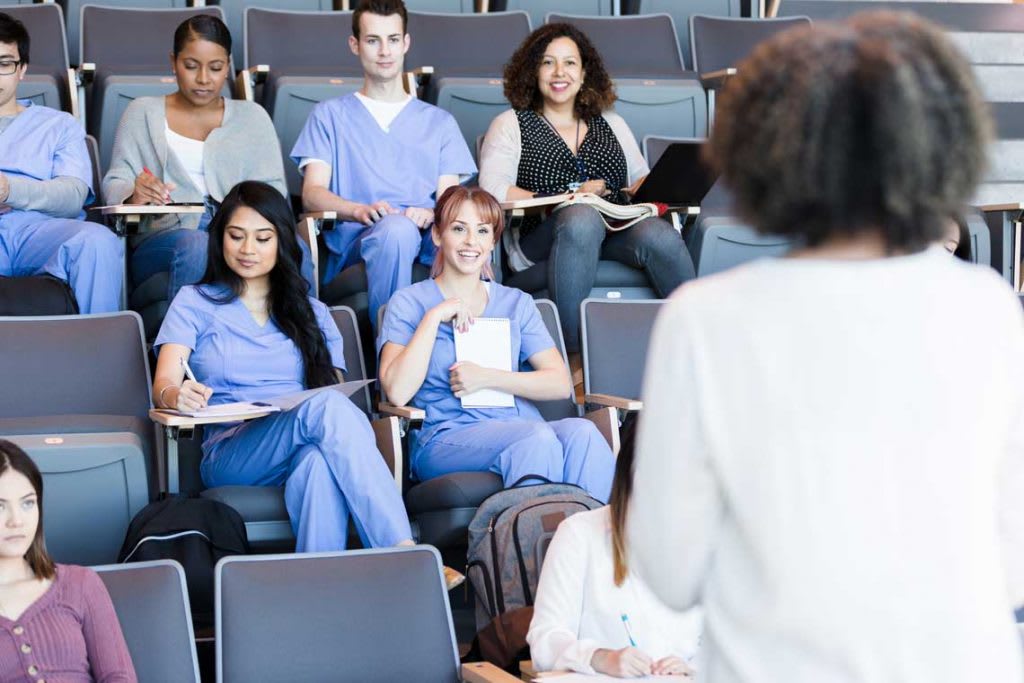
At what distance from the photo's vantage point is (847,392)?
960 millimetres

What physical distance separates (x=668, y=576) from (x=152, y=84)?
146 inches

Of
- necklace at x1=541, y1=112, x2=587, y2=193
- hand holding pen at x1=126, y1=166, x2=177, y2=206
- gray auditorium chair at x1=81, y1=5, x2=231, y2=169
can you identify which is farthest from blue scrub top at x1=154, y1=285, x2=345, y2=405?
gray auditorium chair at x1=81, y1=5, x2=231, y2=169

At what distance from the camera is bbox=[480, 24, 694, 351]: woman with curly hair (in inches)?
151

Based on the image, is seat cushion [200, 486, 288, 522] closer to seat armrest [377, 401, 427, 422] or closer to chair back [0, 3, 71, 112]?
seat armrest [377, 401, 427, 422]

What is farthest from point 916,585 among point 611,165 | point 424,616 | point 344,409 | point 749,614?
point 611,165

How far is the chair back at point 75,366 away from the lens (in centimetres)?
313

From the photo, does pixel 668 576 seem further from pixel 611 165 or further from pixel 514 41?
pixel 514 41

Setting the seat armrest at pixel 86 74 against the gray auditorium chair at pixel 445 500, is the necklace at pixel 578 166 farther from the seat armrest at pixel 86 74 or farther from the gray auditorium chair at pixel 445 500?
the seat armrest at pixel 86 74

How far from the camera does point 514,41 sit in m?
5.13

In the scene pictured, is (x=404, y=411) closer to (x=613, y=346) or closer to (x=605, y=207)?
(x=613, y=346)

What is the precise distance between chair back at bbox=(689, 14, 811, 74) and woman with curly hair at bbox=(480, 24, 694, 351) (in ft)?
3.64

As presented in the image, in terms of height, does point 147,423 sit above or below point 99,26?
below

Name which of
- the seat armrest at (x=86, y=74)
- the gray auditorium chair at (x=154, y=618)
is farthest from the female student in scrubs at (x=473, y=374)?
the seat armrest at (x=86, y=74)

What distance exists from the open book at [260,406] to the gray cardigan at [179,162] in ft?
3.71
